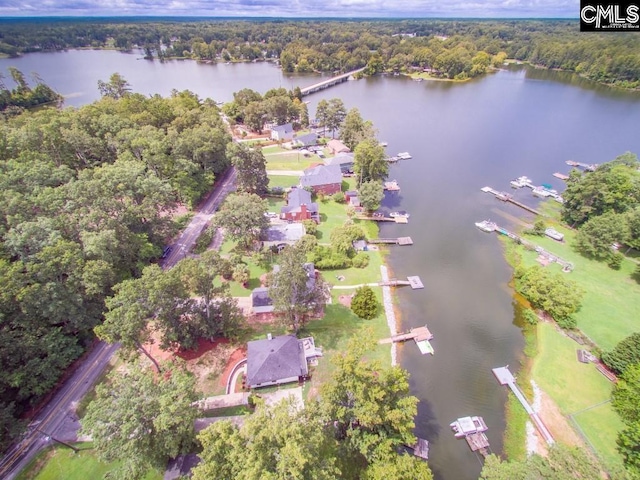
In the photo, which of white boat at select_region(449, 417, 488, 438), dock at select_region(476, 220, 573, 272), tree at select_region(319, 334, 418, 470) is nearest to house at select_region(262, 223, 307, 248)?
tree at select_region(319, 334, 418, 470)

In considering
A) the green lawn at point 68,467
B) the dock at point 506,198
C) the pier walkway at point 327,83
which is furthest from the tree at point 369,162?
the pier walkway at point 327,83

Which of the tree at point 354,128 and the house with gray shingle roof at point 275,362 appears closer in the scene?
the house with gray shingle roof at point 275,362

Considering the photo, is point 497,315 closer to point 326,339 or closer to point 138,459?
point 326,339

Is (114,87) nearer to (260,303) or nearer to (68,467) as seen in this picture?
(260,303)

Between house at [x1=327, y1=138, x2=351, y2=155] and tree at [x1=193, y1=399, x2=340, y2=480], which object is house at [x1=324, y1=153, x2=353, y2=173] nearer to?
house at [x1=327, y1=138, x2=351, y2=155]

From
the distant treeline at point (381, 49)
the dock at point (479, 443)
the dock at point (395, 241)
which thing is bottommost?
the dock at point (479, 443)

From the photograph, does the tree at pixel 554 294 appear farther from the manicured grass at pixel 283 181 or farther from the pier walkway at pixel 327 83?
the pier walkway at pixel 327 83

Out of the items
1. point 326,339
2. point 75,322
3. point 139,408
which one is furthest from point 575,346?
point 75,322
